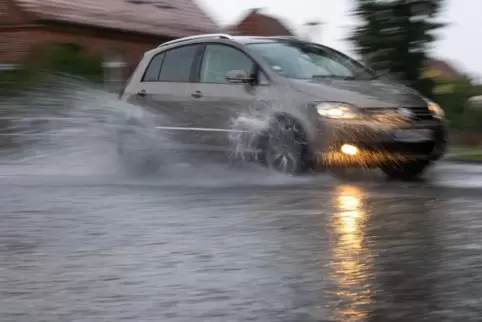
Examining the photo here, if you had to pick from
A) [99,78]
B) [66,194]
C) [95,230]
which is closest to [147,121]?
[66,194]

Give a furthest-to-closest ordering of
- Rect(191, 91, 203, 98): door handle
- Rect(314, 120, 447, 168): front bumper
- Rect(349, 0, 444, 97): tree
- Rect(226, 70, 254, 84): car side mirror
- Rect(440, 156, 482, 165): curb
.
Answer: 1. Rect(349, 0, 444, 97): tree
2. Rect(440, 156, 482, 165): curb
3. Rect(191, 91, 203, 98): door handle
4. Rect(226, 70, 254, 84): car side mirror
5. Rect(314, 120, 447, 168): front bumper

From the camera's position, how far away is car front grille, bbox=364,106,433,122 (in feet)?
31.1

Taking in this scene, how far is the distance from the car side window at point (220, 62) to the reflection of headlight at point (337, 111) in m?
1.29

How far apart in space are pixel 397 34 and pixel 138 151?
5.81m

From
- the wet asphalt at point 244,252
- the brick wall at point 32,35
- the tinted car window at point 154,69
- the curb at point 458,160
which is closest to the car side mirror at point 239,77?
the wet asphalt at point 244,252

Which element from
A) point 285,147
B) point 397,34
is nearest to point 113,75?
point 397,34

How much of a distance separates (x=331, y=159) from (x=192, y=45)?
8.91 ft

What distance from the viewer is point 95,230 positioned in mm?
6672

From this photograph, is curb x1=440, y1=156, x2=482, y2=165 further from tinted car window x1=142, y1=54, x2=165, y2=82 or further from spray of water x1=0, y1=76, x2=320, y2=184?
tinted car window x1=142, y1=54, x2=165, y2=82

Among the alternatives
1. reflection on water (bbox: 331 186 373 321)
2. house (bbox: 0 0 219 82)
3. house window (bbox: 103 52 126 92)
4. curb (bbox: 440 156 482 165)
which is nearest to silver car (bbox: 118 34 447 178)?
reflection on water (bbox: 331 186 373 321)

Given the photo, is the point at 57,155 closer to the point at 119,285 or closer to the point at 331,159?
the point at 331,159

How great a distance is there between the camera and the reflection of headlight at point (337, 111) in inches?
373

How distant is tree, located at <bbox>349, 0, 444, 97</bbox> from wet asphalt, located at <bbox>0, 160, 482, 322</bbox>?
6329mm

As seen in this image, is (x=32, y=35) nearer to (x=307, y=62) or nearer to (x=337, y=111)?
(x=307, y=62)
